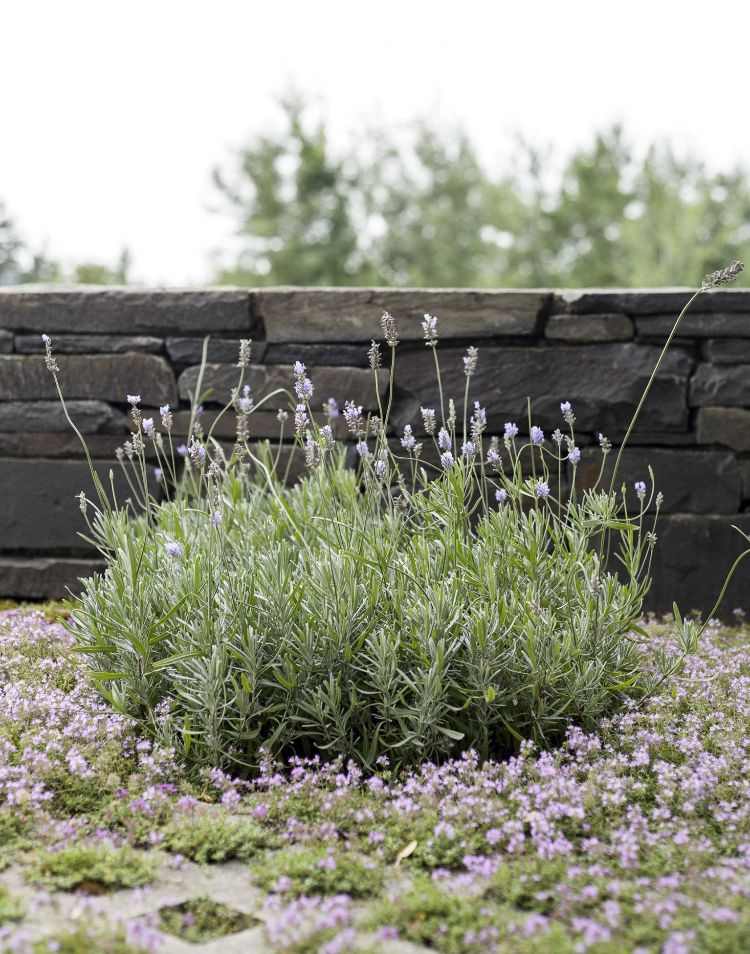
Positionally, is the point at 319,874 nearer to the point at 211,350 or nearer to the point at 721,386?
the point at 211,350

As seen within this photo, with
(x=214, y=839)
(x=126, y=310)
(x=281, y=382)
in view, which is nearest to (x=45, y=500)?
(x=126, y=310)

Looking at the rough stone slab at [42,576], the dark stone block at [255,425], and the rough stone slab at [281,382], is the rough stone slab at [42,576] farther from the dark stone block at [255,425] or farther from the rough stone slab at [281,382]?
the rough stone slab at [281,382]

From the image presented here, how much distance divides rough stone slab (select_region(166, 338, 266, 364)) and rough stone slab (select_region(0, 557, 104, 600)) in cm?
100

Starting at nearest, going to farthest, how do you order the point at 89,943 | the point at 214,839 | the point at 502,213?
1. the point at 89,943
2. the point at 214,839
3. the point at 502,213

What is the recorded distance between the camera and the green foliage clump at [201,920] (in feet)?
6.02

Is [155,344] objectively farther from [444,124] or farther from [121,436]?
[444,124]

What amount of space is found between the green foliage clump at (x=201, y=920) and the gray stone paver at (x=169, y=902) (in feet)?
0.05

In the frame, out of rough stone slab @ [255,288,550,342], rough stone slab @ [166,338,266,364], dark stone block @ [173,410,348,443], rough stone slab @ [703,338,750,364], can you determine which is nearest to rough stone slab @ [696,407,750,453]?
rough stone slab @ [703,338,750,364]

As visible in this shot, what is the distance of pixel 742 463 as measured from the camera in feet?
14.1

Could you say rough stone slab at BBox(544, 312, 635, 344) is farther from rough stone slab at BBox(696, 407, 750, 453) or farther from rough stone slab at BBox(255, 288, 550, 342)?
rough stone slab at BBox(696, 407, 750, 453)

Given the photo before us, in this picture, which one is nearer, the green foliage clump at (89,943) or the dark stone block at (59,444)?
→ the green foliage clump at (89,943)

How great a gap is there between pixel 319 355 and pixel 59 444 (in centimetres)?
128

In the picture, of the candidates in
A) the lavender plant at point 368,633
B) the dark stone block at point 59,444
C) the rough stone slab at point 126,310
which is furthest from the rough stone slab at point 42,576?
the lavender plant at point 368,633

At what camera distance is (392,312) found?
14.4 feet
